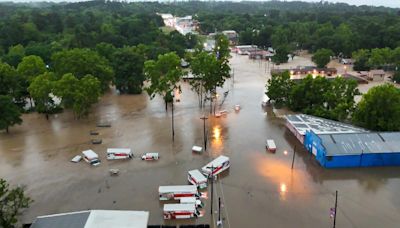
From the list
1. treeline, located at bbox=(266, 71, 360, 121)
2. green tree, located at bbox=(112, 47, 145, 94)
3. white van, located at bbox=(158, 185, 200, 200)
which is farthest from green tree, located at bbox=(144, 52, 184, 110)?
white van, located at bbox=(158, 185, 200, 200)

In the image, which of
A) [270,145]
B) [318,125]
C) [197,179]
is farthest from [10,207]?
[318,125]

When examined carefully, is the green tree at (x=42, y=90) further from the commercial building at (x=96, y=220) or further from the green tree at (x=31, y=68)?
the commercial building at (x=96, y=220)

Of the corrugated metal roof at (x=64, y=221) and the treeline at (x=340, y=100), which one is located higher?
the treeline at (x=340, y=100)

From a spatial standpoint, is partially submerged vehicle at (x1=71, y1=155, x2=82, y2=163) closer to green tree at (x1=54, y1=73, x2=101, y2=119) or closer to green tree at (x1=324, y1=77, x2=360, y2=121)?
green tree at (x1=54, y1=73, x2=101, y2=119)

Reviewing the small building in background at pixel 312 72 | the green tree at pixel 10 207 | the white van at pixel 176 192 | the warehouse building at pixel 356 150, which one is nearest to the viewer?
the green tree at pixel 10 207

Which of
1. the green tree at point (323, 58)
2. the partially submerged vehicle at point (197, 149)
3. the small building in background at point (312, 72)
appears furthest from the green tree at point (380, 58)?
the partially submerged vehicle at point (197, 149)

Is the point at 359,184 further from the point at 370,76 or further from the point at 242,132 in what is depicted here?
the point at 370,76
